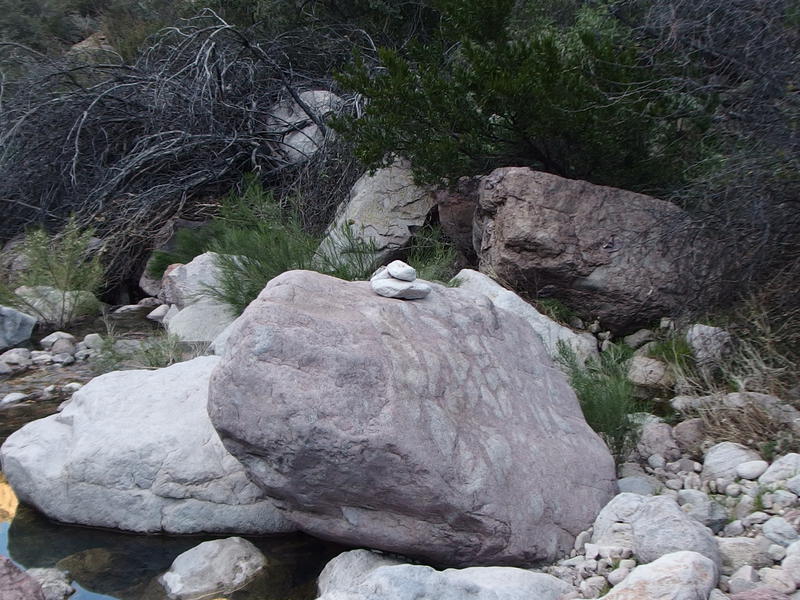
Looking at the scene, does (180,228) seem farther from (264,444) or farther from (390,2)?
(264,444)

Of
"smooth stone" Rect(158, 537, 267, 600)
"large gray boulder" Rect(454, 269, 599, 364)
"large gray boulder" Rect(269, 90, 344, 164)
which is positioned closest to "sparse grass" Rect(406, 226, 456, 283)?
"large gray boulder" Rect(454, 269, 599, 364)

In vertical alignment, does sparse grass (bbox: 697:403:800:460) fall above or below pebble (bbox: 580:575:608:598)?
above

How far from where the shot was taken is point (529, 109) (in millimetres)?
5922

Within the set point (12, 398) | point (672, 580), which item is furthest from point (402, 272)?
point (12, 398)

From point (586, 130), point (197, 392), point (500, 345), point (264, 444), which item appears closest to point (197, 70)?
point (586, 130)

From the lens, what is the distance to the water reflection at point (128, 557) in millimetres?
3445

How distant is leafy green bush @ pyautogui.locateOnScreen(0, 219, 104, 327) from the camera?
725 cm

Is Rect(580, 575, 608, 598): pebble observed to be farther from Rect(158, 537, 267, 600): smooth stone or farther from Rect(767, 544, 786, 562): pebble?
Rect(158, 537, 267, 600): smooth stone

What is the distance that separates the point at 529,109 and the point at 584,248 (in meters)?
1.03

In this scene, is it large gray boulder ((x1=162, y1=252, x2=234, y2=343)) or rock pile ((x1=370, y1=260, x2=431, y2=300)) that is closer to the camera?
rock pile ((x1=370, y1=260, x2=431, y2=300))

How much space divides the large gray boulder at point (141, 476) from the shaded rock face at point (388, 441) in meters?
0.58

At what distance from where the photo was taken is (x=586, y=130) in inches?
235

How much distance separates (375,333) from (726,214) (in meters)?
2.34

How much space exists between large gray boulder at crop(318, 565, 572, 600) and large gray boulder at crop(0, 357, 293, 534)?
105cm
